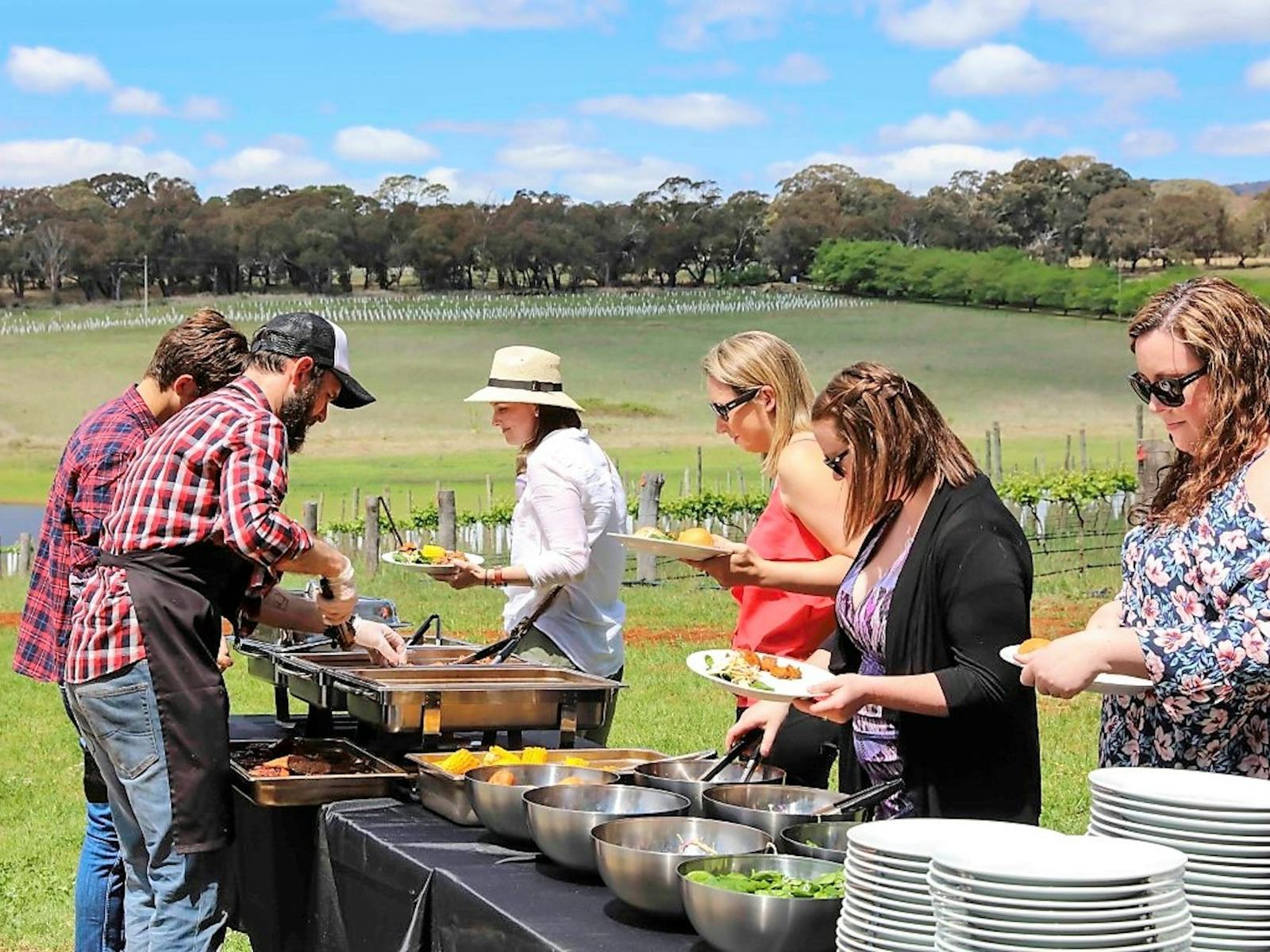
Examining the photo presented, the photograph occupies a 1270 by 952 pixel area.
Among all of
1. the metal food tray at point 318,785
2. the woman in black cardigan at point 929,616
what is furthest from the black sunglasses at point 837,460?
the metal food tray at point 318,785

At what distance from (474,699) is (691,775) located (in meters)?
0.67

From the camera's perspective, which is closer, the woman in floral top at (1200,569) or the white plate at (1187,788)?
the white plate at (1187,788)

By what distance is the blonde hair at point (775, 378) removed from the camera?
4145 mm

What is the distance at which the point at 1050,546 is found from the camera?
22.2 meters

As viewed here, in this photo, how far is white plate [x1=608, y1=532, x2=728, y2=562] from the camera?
13.2 ft

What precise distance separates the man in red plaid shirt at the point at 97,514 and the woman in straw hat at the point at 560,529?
0.79m

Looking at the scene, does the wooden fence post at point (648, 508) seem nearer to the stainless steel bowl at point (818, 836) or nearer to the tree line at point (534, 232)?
the stainless steel bowl at point (818, 836)

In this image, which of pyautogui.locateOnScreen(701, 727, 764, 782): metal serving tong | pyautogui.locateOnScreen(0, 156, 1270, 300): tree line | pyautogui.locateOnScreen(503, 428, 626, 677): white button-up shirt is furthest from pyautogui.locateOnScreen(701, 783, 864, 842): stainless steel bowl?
pyautogui.locateOnScreen(0, 156, 1270, 300): tree line

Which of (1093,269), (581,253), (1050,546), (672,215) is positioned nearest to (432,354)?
(581,253)

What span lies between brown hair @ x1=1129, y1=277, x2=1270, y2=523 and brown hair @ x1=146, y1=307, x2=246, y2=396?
2.38m

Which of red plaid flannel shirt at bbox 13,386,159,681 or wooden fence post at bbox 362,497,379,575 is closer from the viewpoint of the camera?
red plaid flannel shirt at bbox 13,386,159,681

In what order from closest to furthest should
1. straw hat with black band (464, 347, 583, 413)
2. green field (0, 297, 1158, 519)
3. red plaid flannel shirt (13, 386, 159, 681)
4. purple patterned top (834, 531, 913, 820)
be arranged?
purple patterned top (834, 531, 913, 820), red plaid flannel shirt (13, 386, 159, 681), straw hat with black band (464, 347, 583, 413), green field (0, 297, 1158, 519)

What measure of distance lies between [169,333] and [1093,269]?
291ft

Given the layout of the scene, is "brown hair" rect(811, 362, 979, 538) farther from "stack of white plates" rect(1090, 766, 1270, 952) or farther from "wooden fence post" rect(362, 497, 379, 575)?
"wooden fence post" rect(362, 497, 379, 575)
